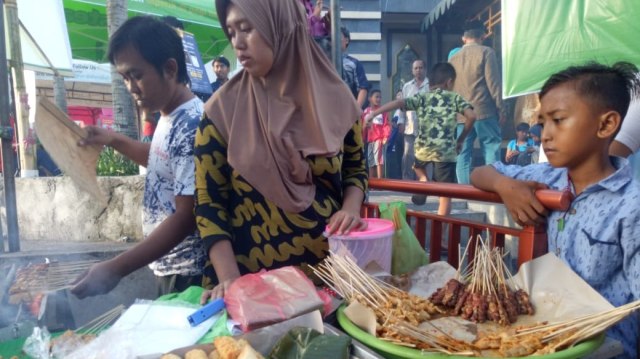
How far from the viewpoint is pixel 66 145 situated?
7.20ft

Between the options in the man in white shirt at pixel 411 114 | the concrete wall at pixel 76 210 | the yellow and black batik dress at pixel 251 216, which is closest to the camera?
the yellow and black batik dress at pixel 251 216

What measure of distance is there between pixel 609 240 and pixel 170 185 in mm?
1671

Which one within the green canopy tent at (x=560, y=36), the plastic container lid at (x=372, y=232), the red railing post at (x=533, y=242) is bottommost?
the red railing post at (x=533, y=242)

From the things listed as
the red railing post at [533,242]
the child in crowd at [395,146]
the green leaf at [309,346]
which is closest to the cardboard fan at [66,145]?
the green leaf at [309,346]

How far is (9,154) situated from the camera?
12.4 feet

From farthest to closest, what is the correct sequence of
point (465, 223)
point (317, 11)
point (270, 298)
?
point (317, 11) < point (465, 223) < point (270, 298)

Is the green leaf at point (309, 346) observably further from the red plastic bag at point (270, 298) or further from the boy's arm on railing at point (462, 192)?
the boy's arm on railing at point (462, 192)

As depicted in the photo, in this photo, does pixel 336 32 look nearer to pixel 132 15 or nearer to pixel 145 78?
pixel 145 78

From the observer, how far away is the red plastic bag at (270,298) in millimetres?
1240

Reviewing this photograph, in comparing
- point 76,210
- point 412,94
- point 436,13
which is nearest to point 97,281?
point 76,210

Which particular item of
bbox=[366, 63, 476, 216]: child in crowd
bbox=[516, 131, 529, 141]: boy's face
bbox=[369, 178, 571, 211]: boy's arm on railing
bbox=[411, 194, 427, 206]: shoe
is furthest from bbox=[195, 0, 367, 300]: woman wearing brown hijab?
bbox=[516, 131, 529, 141]: boy's face

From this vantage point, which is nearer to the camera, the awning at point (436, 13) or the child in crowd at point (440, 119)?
the child in crowd at point (440, 119)

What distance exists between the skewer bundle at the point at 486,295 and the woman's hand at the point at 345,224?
1.08 feet

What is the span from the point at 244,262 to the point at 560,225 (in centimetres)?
114
